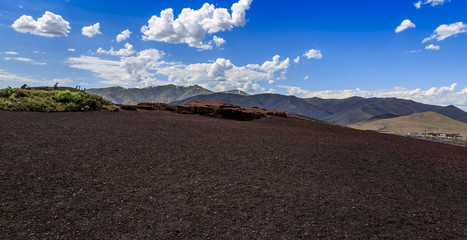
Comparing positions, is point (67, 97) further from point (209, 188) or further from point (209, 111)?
point (209, 188)

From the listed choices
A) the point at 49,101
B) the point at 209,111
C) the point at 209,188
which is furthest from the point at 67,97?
the point at 209,188

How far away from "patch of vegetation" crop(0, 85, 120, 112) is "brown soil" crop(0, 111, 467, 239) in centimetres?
366

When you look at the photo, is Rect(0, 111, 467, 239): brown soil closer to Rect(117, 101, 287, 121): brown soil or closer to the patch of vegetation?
the patch of vegetation

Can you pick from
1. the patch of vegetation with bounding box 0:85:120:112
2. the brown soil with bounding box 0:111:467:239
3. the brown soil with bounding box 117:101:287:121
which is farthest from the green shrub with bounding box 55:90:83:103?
the brown soil with bounding box 0:111:467:239

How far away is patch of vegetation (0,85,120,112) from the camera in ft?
48.3

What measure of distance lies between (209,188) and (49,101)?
14059 mm

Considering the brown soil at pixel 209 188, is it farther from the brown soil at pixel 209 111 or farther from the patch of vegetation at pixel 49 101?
the brown soil at pixel 209 111

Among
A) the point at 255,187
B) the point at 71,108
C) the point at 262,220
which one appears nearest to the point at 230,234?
the point at 262,220

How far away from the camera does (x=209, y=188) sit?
6.73 meters

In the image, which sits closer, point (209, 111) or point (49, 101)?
point (49, 101)

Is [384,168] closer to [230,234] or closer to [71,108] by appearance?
[230,234]

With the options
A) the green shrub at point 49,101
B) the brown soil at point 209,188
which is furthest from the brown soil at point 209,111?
the brown soil at point 209,188

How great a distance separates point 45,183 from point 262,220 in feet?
17.6

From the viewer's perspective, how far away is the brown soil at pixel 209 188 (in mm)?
5105
